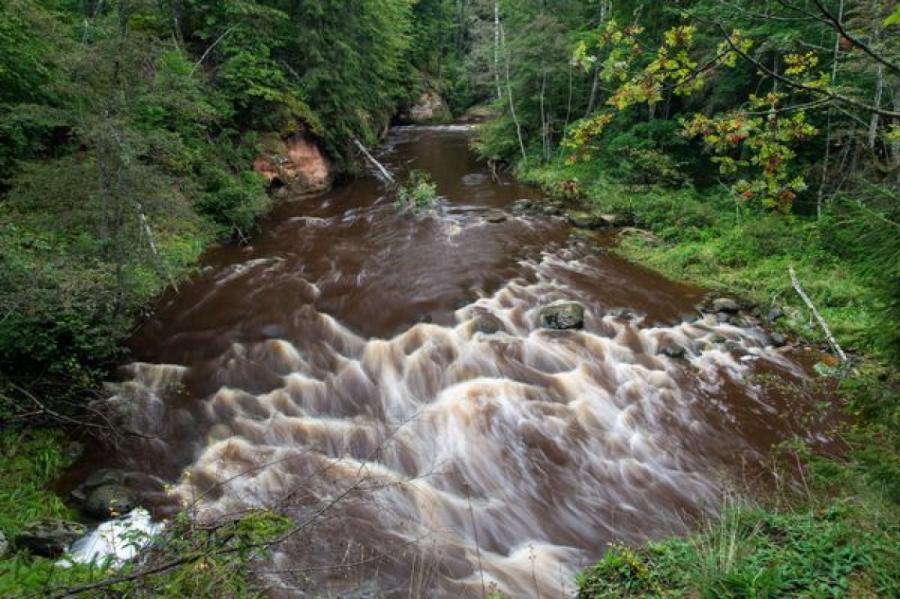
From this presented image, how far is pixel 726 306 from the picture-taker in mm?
10000

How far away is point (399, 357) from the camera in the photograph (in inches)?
334

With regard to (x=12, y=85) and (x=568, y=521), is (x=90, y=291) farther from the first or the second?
(x=568, y=521)

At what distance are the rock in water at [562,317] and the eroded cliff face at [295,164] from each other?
10.7 metres

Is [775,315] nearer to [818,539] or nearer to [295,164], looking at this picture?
[818,539]

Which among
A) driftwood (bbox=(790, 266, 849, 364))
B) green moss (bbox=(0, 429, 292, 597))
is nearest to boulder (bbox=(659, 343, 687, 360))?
driftwood (bbox=(790, 266, 849, 364))

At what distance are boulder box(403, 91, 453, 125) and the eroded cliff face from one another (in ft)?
71.8

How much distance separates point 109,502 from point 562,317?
7.31 meters

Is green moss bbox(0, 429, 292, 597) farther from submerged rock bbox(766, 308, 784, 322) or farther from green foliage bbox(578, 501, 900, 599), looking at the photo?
submerged rock bbox(766, 308, 784, 322)

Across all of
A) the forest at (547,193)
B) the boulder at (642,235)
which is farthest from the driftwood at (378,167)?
the boulder at (642,235)

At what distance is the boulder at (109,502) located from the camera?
5238 mm

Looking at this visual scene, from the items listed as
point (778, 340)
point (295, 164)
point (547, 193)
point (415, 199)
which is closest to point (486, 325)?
point (778, 340)

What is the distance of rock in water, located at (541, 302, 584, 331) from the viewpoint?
30.8ft

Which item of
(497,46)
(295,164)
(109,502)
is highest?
(497,46)

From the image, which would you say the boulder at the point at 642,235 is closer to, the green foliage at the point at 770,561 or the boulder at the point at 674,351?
the boulder at the point at 674,351
